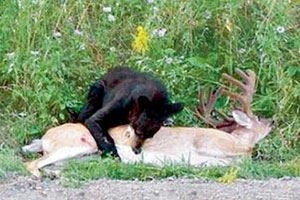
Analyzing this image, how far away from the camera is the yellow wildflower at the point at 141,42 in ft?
28.1

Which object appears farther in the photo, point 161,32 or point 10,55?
point 161,32

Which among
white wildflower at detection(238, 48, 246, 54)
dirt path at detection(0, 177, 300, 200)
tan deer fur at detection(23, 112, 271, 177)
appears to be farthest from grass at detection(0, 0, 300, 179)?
dirt path at detection(0, 177, 300, 200)

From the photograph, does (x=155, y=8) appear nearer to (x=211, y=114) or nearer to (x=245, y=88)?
(x=211, y=114)

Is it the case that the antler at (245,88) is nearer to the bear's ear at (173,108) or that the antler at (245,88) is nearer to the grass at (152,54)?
the grass at (152,54)

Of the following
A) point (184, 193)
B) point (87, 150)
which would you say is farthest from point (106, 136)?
point (184, 193)

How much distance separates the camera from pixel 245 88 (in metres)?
7.95

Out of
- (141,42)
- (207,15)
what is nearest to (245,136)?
(141,42)

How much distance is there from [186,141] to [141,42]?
4.41 feet

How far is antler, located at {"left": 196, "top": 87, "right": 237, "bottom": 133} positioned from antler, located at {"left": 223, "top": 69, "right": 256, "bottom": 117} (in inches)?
5.5

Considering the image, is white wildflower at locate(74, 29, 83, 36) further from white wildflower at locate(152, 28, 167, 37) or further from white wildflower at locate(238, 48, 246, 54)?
white wildflower at locate(238, 48, 246, 54)

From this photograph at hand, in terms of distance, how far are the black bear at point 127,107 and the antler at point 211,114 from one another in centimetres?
51

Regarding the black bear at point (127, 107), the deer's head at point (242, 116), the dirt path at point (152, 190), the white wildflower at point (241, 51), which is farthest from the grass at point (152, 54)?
the dirt path at point (152, 190)

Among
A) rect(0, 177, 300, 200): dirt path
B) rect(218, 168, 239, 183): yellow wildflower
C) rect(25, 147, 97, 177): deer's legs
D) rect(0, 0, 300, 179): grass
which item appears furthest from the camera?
rect(0, 0, 300, 179): grass

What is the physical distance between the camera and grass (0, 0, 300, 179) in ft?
26.7
